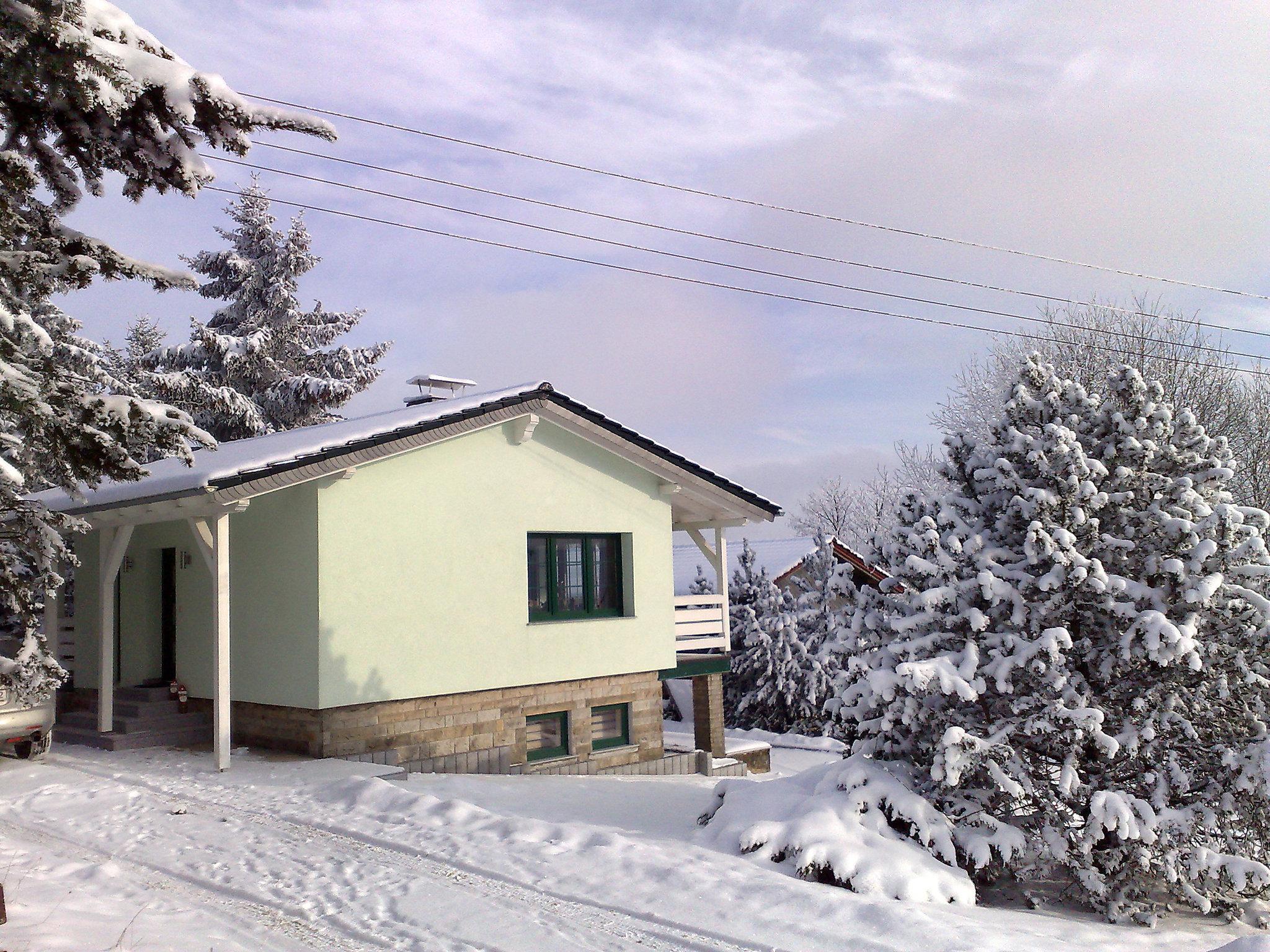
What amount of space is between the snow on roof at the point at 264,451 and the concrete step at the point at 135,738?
9.99 feet

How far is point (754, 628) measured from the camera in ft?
72.0

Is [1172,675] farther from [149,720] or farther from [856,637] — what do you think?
[149,720]

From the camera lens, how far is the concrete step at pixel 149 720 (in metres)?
13.0

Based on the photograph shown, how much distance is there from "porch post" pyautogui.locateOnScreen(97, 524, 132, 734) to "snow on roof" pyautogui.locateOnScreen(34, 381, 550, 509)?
56 cm

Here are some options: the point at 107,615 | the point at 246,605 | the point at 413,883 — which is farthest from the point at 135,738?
the point at 413,883

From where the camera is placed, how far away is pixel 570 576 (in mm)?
14898

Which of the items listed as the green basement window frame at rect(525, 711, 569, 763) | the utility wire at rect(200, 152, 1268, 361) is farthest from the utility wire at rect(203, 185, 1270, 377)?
the green basement window frame at rect(525, 711, 569, 763)

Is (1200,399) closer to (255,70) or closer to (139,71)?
(255,70)

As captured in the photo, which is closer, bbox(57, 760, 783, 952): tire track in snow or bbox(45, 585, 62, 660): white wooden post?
bbox(57, 760, 783, 952): tire track in snow

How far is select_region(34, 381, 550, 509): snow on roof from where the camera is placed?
1074 centimetres

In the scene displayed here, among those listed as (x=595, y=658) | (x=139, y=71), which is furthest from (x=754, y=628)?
(x=139, y=71)

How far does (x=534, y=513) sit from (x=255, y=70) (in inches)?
261

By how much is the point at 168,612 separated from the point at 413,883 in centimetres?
950

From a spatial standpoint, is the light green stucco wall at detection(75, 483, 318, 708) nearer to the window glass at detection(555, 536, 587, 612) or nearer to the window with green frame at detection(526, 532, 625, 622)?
the window with green frame at detection(526, 532, 625, 622)
